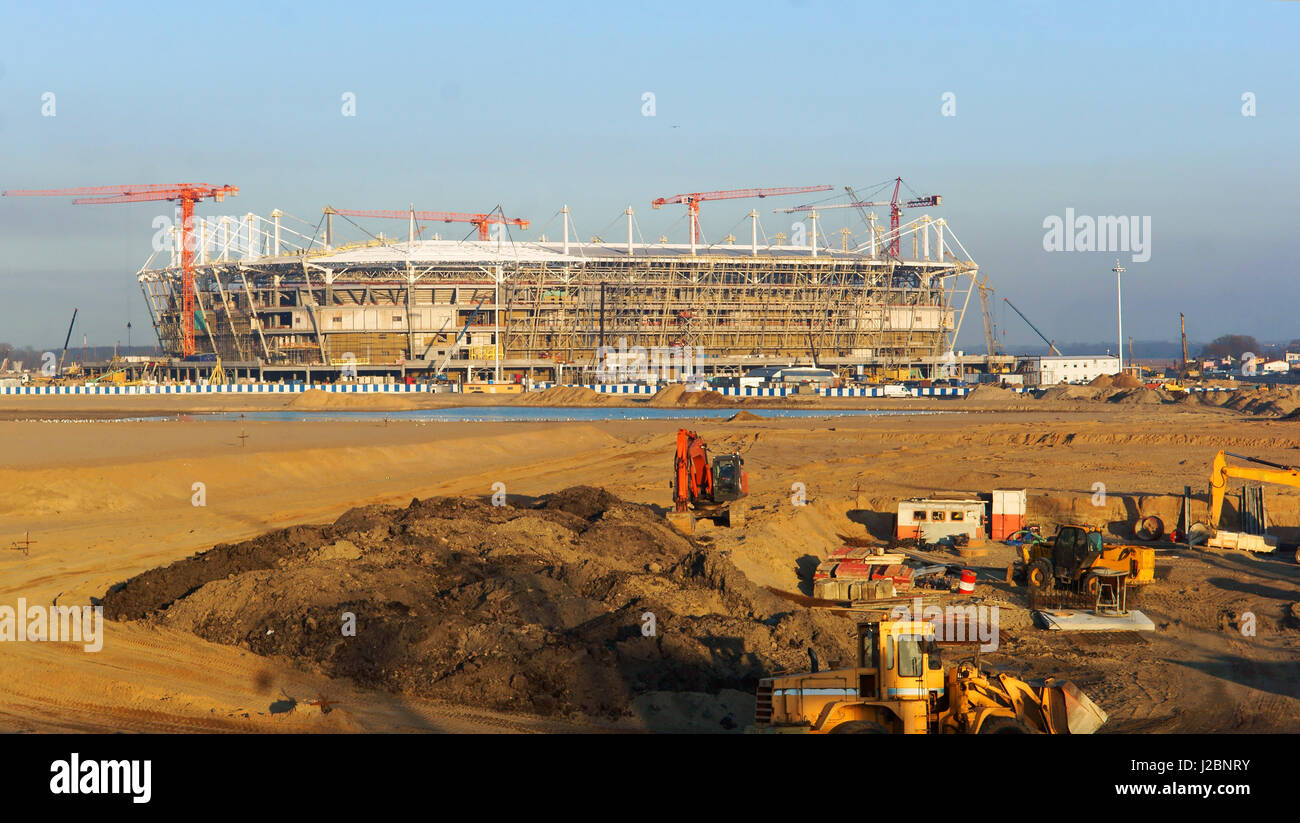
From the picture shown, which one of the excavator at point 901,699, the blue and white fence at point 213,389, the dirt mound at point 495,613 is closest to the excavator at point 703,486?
the dirt mound at point 495,613

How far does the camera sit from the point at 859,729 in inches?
384

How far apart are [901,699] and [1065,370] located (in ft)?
406

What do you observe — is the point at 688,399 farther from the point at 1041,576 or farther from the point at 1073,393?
the point at 1041,576

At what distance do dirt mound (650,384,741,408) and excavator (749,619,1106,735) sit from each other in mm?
72467

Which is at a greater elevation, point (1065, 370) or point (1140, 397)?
point (1065, 370)

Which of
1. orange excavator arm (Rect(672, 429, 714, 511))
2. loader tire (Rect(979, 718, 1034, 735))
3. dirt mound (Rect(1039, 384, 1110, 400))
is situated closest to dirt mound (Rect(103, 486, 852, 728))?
loader tire (Rect(979, 718, 1034, 735))

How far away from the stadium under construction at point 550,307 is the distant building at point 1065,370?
16158 mm

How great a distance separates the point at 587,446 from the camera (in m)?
51.4

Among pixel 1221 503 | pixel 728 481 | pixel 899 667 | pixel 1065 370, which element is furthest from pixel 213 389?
pixel 899 667

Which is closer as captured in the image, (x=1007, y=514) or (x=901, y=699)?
(x=901, y=699)

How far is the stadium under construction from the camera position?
125 m

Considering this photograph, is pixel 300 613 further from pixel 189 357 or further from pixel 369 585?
pixel 189 357
